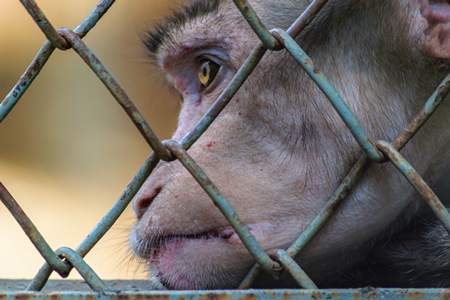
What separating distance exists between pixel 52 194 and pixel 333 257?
3.63 m

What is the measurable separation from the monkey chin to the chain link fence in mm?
337

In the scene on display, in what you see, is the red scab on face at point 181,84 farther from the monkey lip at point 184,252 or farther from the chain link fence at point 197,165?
the chain link fence at point 197,165

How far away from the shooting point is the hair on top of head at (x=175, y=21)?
1939 millimetres

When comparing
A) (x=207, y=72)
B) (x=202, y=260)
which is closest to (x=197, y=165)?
(x=202, y=260)

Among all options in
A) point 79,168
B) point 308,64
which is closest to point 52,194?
point 79,168

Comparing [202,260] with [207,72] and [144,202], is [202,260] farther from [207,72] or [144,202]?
[207,72]

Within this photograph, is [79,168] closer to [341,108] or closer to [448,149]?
[448,149]

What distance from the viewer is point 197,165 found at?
45.6 inches

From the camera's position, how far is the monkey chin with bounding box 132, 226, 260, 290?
5.05 ft

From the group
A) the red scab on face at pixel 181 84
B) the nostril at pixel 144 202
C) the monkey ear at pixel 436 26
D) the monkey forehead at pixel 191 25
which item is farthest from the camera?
the red scab on face at pixel 181 84

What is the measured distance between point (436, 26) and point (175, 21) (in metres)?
0.80

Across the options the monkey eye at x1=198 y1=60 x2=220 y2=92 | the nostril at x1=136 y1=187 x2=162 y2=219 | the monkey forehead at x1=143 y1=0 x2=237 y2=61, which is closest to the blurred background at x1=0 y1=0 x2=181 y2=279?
the monkey forehead at x1=143 y1=0 x2=237 y2=61

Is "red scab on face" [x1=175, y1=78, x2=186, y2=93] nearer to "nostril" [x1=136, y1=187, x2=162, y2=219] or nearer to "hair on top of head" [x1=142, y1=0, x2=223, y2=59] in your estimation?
"hair on top of head" [x1=142, y1=0, x2=223, y2=59]

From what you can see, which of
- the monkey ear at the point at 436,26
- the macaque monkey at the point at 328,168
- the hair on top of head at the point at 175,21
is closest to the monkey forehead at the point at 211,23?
the hair on top of head at the point at 175,21
